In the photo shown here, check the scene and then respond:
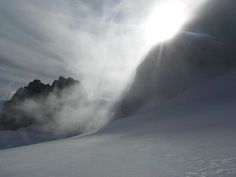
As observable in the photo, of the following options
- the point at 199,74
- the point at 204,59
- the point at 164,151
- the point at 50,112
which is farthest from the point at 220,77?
the point at 50,112

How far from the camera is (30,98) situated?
191 feet

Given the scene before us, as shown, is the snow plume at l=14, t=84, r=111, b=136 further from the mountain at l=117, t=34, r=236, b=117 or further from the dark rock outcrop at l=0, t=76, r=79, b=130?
the mountain at l=117, t=34, r=236, b=117

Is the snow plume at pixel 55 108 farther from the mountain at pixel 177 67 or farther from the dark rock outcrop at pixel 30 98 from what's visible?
the mountain at pixel 177 67

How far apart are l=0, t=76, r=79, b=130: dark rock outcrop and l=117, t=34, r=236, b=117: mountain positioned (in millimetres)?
31732

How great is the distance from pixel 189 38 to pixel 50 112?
37581mm

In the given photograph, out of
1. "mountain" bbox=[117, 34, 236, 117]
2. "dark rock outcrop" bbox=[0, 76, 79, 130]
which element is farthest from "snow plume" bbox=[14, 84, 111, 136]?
"mountain" bbox=[117, 34, 236, 117]

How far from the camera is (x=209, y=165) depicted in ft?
12.0

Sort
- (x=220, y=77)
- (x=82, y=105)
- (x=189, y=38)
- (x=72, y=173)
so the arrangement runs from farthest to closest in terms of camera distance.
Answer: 1. (x=82, y=105)
2. (x=189, y=38)
3. (x=220, y=77)
4. (x=72, y=173)

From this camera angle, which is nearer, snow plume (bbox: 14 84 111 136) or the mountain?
the mountain

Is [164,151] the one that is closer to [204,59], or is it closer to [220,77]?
[220,77]

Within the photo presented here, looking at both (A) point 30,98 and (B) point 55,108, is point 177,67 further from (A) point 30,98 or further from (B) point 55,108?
(A) point 30,98

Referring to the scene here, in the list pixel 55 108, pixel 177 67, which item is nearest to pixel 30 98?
pixel 55 108

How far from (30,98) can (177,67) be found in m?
46.8

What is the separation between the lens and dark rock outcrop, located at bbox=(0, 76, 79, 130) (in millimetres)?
51447
